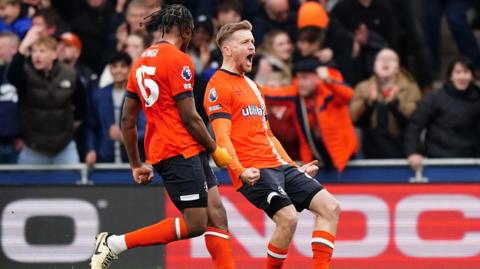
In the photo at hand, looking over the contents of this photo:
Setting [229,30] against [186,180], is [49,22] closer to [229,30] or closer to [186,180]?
[229,30]

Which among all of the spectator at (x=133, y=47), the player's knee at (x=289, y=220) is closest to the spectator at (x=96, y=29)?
the spectator at (x=133, y=47)

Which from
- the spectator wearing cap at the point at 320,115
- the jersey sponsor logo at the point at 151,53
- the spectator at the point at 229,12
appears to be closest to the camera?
the jersey sponsor logo at the point at 151,53

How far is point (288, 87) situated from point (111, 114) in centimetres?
207

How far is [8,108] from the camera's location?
13398 millimetres

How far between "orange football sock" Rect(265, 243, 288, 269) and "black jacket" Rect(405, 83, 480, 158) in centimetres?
387

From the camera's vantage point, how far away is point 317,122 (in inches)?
512

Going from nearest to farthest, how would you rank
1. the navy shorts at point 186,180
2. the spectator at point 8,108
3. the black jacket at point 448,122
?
the navy shorts at point 186,180 < the black jacket at point 448,122 < the spectator at point 8,108

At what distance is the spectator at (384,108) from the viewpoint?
1353cm

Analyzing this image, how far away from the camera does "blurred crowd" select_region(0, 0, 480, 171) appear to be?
13.0 metres

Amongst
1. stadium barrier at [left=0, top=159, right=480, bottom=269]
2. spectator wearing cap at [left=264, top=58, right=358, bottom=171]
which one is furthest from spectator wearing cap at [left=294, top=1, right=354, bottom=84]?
stadium barrier at [left=0, top=159, right=480, bottom=269]

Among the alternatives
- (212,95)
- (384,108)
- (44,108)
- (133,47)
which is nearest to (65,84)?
(44,108)

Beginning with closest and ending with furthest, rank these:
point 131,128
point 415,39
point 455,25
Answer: point 131,128 → point 415,39 → point 455,25

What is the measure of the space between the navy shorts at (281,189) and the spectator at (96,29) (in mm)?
5804

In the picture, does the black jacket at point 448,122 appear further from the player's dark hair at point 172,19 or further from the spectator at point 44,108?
the player's dark hair at point 172,19
